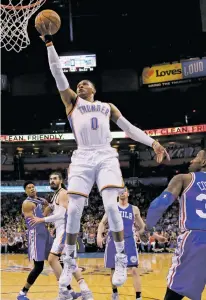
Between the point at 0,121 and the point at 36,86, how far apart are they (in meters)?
5.32

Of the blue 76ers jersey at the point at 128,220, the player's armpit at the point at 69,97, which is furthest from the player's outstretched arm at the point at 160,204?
the blue 76ers jersey at the point at 128,220

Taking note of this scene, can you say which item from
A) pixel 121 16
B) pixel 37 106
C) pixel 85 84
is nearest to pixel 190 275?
pixel 85 84

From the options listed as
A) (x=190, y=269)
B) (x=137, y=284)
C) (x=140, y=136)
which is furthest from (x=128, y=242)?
(x=190, y=269)

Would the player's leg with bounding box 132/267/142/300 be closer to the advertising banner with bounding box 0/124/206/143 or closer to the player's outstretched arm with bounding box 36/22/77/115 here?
the player's outstretched arm with bounding box 36/22/77/115

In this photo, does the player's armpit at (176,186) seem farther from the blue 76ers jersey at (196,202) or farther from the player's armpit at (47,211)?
the player's armpit at (47,211)

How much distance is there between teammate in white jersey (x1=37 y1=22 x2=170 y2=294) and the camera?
439 cm

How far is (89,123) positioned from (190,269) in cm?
183

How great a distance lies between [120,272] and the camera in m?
4.36

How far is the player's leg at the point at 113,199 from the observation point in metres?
4.35

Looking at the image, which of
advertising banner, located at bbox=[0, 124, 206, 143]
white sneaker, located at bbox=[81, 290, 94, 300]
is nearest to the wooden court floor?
white sneaker, located at bbox=[81, 290, 94, 300]

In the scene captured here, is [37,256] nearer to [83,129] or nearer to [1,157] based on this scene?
[83,129]

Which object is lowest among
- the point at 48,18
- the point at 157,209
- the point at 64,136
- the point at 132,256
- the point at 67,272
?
the point at 132,256

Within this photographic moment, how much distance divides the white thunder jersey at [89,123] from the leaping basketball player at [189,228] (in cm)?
96

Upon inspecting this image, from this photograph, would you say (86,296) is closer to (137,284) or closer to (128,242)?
(137,284)
